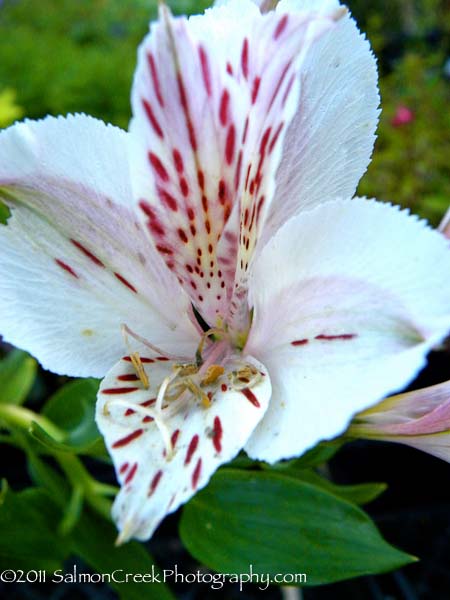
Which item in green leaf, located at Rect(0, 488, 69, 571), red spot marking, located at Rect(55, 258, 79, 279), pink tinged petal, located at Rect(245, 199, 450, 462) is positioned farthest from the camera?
green leaf, located at Rect(0, 488, 69, 571)

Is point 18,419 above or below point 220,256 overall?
below

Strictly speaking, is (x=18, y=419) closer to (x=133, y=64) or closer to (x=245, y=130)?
(x=245, y=130)

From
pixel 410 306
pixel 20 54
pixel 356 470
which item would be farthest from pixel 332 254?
pixel 20 54

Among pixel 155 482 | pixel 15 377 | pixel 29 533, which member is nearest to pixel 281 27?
pixel 155 482

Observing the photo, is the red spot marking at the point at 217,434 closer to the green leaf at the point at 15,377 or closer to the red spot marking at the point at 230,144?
the red spot marking at the point at 230,144

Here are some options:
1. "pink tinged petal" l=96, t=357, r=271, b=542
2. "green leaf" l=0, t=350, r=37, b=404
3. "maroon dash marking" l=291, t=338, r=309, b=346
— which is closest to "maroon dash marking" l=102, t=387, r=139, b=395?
"pink tinged petal" l=96, t=357, r=271, b=542

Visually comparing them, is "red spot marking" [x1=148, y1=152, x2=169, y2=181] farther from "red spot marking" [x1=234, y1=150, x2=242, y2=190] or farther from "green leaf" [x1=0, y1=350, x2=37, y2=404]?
"green leaf" [x1=0, y1=350, x2=37, y2=404]
